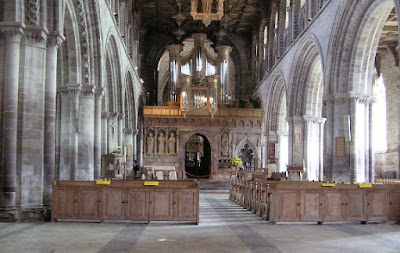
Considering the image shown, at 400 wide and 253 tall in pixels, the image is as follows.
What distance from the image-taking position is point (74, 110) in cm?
1742

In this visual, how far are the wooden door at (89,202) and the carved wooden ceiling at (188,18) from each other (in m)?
23.5

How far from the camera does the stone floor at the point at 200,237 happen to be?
8.38m

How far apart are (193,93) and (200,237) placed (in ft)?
78.5

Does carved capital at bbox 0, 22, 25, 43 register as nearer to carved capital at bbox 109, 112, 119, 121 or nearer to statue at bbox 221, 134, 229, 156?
carved capital at bbox 109, 112, 119, 121

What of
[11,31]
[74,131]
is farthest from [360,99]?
[11,31]

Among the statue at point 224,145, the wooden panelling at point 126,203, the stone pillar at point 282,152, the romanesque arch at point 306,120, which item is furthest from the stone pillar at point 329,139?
the statue at point 224,145

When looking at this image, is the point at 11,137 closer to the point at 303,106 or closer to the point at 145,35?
the point at 303,106

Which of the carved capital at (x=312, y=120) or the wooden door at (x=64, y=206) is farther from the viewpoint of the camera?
the carved capital at (x=312, y=120)

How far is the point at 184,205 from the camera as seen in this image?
11.8 meters

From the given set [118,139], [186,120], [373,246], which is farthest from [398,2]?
[186,120]

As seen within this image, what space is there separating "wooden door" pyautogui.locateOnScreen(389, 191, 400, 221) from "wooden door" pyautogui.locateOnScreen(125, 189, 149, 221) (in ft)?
20.4

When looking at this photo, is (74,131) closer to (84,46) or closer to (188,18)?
(84,46)

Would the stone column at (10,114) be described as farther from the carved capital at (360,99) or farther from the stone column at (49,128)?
the carved capital at (360,99)

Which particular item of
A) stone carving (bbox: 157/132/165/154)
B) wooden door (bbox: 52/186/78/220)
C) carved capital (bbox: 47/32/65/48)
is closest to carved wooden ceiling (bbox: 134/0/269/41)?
stone carving (bbox: 157/132/165/154)
